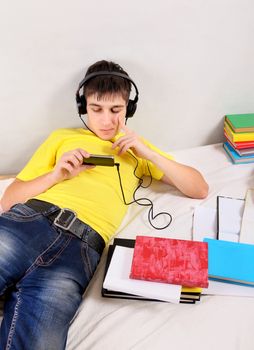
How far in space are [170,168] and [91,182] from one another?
10.5 inches

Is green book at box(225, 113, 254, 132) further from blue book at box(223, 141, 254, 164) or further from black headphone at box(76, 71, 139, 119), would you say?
black headphone at box(76, 71, 139, 119)

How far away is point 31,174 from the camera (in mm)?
1203

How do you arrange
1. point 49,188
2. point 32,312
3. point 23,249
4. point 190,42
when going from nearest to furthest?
1. point 32,312
2. point 23,249
3. point 49,188
4. point 190,42

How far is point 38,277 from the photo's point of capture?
35.0 inches

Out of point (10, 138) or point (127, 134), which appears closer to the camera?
point (127, 134)

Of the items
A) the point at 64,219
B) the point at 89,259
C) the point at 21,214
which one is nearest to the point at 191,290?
the point at 89,259

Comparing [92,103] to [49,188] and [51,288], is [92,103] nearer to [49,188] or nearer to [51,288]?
[49,188]

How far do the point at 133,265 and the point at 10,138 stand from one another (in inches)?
30.1

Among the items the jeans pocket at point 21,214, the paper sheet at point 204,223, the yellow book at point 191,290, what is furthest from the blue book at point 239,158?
the jeans pocket at point 21,214

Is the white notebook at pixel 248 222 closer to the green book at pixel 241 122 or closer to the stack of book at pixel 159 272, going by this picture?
the stack of book at pixel 159 272

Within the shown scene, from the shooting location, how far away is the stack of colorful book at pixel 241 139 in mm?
1421

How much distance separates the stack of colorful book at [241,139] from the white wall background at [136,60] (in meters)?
0.09

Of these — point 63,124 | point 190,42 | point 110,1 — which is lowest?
point 63,124

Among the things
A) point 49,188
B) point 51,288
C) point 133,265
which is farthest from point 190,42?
point 51,288
